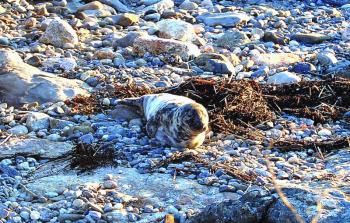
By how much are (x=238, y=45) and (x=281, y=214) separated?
6.06 meters

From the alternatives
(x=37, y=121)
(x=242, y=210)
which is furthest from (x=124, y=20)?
(x=242, y=210)

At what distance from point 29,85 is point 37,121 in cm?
93

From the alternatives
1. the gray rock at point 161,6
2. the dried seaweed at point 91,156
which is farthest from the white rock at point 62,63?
the gray rock at point 161,6

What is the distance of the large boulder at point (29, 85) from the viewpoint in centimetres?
701

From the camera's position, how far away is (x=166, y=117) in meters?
5.86

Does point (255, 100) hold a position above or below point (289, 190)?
below

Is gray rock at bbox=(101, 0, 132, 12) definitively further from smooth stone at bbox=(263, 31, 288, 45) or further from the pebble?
the pebble

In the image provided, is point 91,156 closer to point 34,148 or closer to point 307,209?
point 34,148

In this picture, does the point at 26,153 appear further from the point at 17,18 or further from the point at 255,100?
the point at 17,18

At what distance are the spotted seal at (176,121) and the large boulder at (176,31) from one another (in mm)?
3342

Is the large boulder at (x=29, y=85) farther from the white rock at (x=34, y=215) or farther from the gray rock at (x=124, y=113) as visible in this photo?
the white rock at (x=34, y=215)

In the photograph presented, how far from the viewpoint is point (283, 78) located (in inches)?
307

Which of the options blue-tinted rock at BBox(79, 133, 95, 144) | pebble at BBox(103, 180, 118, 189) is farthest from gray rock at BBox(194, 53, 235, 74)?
pebble at BBox(103, 180, 118, 189)

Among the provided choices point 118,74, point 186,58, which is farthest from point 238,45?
point 118,74
